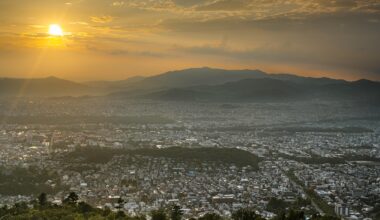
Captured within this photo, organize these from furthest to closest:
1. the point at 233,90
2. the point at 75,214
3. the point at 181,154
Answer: the point at 233,90
the point at 181,154
the point at 75,214

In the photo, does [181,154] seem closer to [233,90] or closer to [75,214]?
[75,214]

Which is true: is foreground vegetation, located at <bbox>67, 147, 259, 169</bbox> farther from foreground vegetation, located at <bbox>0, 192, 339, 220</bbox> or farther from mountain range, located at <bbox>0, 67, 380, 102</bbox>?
mountain range, located at <bbox>0, 67, 380, 102</bbox>

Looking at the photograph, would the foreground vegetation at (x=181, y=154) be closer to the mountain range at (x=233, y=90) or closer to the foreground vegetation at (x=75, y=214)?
the foreground vegetation at (x=75, y=214)

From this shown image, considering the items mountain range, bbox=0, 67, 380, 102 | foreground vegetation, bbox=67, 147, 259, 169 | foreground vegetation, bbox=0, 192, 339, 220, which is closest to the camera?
foreground vegetation, bbox=0, 192, 339, 220

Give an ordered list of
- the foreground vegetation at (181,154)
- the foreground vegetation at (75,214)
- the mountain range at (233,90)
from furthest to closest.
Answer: the mountain range at (233,90) < the foreground vegetation at (181,154) < the foreground vegetation at (75,214)

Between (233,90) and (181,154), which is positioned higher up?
(233,90)

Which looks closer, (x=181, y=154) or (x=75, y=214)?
(x=75, y=214)

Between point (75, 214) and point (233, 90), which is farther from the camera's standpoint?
point (233, 90)

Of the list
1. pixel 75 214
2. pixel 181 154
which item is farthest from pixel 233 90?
pixel 75 214

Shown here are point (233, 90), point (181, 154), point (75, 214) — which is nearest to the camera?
point (75, 214)

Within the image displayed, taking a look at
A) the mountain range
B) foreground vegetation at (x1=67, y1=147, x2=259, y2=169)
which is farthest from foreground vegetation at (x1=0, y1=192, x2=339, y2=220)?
the mountain range

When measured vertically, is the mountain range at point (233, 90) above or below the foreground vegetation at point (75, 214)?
above

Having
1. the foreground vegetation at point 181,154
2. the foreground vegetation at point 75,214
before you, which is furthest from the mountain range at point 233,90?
the foreground vegetation at point 75,214
